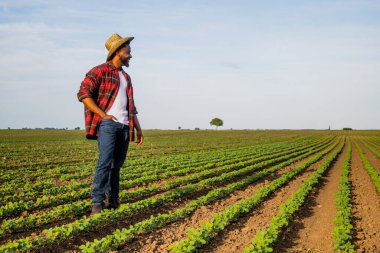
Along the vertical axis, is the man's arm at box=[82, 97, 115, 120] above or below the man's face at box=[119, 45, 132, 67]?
below

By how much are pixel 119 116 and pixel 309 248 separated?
3398mm

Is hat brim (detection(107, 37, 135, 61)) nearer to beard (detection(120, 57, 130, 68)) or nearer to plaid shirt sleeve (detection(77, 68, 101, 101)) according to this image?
beard (detection(120, 57, 130, 68))

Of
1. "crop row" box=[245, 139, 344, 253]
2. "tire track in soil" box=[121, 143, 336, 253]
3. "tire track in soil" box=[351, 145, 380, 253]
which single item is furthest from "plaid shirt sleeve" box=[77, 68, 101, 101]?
"tire track in soil" box=[351, 145, 380, 253]

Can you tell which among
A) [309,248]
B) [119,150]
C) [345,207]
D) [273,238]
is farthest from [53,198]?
[345,207]

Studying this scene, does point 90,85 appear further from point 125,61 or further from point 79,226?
point 79,226

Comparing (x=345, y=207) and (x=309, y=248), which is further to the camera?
(x=345, y=207)

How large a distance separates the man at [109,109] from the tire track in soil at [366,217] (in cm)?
382

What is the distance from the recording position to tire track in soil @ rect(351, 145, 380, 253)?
4715mm

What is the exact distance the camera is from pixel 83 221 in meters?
4.58

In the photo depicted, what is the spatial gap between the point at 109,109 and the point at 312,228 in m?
3.96

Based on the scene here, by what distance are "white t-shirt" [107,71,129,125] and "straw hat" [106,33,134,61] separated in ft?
1.20

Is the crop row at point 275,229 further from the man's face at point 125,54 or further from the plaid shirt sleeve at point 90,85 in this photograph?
the man's face at point 125,54

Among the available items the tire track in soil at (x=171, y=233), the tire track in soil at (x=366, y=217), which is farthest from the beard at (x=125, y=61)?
the tire track in soil at (x=366, y=217)

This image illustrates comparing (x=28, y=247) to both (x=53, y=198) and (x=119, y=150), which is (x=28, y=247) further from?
(x=53, y=198)
